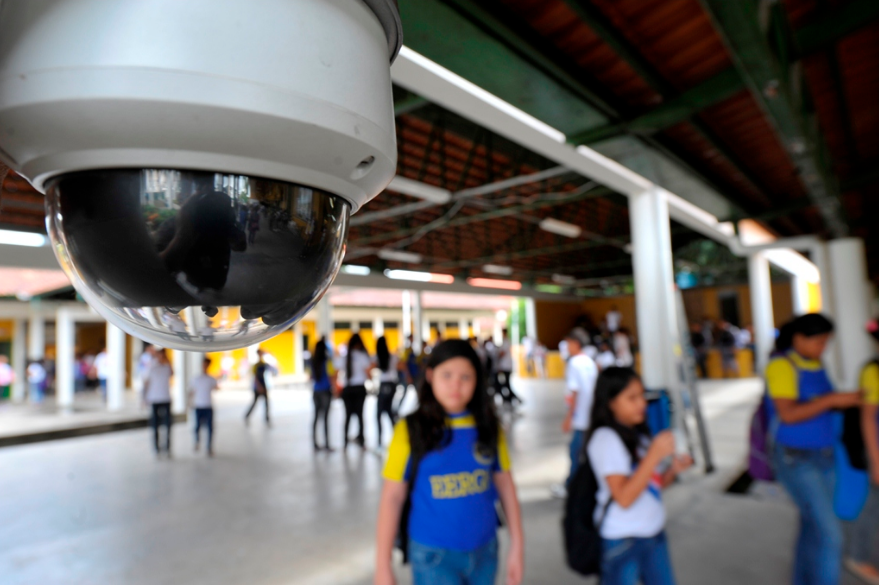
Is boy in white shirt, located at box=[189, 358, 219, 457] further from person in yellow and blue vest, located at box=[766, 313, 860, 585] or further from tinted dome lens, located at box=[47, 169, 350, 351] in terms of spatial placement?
tinted dome lens, located at box=[47, 169, 350, 351]

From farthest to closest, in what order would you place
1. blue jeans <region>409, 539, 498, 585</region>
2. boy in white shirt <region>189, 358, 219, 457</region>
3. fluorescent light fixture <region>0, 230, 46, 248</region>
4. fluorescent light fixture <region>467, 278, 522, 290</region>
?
1. fluorescent light fixture <region>467, 278, 522, 290</region>
2. fluorescent light fixture <region>0, 230, 46, 248</region>
3. boy in white shirt <region>189, 358, 219, 457</region>
4. blue jeans <region>409, 539, 498, 585</region>

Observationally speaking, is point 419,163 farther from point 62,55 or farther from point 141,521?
point 62,55

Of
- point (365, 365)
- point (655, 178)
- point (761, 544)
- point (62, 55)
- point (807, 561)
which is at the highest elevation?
point (655, 178)

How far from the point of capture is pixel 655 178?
5738mm

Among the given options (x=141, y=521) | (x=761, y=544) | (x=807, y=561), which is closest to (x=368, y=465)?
(x=141, y=521)

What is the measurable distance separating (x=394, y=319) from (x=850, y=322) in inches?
913

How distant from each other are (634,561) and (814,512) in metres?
1.18

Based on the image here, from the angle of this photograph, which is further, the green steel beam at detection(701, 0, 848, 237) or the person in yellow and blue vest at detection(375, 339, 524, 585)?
the green steel beam at detection(701, 0, 848, 237)

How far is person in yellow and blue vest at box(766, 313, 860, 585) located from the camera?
2.42 meters

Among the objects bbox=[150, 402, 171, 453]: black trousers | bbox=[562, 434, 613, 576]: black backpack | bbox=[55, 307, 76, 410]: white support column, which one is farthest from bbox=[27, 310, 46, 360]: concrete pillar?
bbox=[562, 434, 613, 576]: black backpack

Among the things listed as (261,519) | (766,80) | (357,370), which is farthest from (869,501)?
(357,370)

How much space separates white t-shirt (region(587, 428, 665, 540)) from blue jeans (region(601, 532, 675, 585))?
0.10 feet

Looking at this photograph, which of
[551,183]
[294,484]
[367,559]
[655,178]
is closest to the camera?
[367,559]

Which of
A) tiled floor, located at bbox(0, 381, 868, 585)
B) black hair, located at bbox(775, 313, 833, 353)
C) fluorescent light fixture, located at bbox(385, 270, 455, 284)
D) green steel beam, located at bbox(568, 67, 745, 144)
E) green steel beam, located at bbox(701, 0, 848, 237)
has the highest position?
fluorescent light fixture, located at bbox(385, 270, 455, 284)
